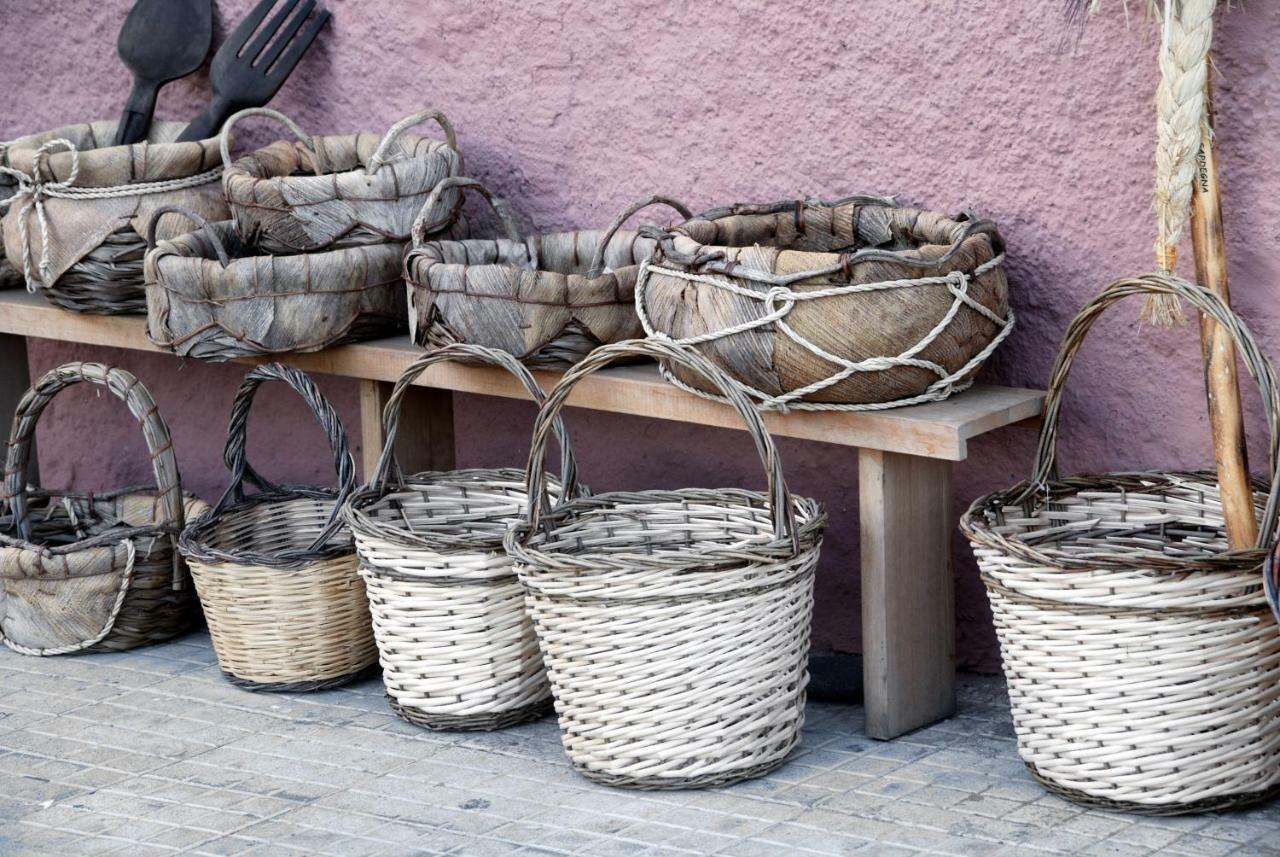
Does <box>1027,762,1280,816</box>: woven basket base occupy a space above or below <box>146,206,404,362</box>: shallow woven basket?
below

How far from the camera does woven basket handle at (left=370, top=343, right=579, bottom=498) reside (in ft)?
9.04

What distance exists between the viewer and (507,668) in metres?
2.82

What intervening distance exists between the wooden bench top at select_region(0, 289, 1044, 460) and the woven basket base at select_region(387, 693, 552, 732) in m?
0.54

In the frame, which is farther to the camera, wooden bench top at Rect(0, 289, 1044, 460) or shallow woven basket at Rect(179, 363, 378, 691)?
shallow woven basket at Rect(179, 363, 378, 691)

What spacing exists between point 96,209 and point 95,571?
71cm

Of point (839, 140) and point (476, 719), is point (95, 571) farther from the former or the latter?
point (839, 140)

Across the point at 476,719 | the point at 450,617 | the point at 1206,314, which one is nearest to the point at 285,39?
the point at 450,617

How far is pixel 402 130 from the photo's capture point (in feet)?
10.8

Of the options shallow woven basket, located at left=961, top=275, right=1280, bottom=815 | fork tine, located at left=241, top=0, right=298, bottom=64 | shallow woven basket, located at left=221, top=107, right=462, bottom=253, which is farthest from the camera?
fork tine, located at left=241, top=0, right=298, bottom=64

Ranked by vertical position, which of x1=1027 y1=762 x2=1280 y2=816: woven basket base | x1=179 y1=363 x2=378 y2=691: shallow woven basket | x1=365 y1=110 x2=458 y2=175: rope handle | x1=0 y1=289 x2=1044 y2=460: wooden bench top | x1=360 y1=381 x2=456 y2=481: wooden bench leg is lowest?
x1=1027 y1=762 x2=1280 y2=816: woven basket base

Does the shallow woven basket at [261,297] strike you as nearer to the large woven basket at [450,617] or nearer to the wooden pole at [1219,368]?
the large woven basket at [450,617]

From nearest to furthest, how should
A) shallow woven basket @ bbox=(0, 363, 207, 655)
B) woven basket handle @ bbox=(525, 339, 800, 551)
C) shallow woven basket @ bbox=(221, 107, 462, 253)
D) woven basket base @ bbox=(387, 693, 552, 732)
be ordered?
woven basket handle @ bbox=(525, 339, 800, 551) → woven basket base @ bbox=(387, 693, 552, 732) → shallow woven basket @ bbox=(221, 107, 462, 253) → shallow woven basket @ bbox=(0, 363, 207, 655)

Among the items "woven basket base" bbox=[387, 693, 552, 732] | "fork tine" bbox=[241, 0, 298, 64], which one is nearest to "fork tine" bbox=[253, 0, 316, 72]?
"fork tine" bbox=[241, 0, 298, 64]

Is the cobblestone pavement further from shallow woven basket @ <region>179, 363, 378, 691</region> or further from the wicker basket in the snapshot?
the wicker basket
